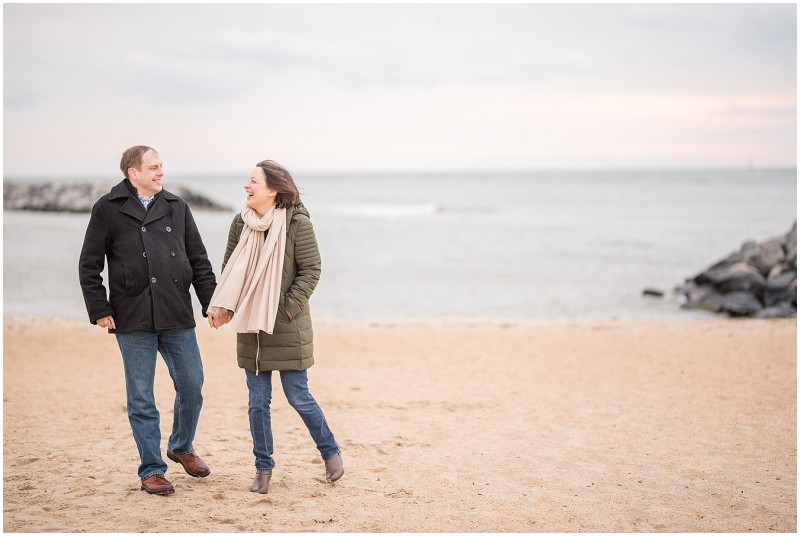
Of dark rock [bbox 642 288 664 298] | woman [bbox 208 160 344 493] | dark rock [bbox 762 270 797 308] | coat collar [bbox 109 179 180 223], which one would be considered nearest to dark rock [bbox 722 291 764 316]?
dark rock [bbox 762 270 797 308]

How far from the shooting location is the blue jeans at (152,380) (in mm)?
4559

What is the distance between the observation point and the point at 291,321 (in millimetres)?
4582

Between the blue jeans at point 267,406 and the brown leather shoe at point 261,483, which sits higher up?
the blue jeans at point 267,406

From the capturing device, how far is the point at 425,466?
5418mm

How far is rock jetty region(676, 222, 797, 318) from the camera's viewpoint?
14.8 meters

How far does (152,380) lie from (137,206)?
103cm

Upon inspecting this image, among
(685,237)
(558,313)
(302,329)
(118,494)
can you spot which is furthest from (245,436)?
(685,237)

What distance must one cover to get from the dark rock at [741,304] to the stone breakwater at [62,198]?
3302cm

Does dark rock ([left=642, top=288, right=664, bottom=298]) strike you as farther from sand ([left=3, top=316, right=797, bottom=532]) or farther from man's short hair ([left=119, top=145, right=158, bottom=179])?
man's short hair ([left=119, top=145, right=158, bottom=179])

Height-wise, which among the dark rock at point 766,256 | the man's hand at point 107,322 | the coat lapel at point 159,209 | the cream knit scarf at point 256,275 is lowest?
the dark rock at point 766,256

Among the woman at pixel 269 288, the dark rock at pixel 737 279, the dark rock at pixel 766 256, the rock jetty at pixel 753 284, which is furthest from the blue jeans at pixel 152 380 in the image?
the dark rock at pixel 766 256

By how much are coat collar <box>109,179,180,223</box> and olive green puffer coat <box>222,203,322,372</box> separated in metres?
0.74

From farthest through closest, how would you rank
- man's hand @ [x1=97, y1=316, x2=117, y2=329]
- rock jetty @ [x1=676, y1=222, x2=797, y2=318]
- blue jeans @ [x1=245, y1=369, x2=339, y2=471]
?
1. rock jetty @ [x1=676, y1=222, x2=797, y2=318]
2. blue jeans @ [x1=245, y1=369, x2=339, y2=471]
3. man's hand @ [x1=97, y1=316, x2=117, y2=329]

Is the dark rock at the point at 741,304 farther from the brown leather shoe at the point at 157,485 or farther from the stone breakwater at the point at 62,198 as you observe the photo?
the stone breakwater at the point at 62,198
